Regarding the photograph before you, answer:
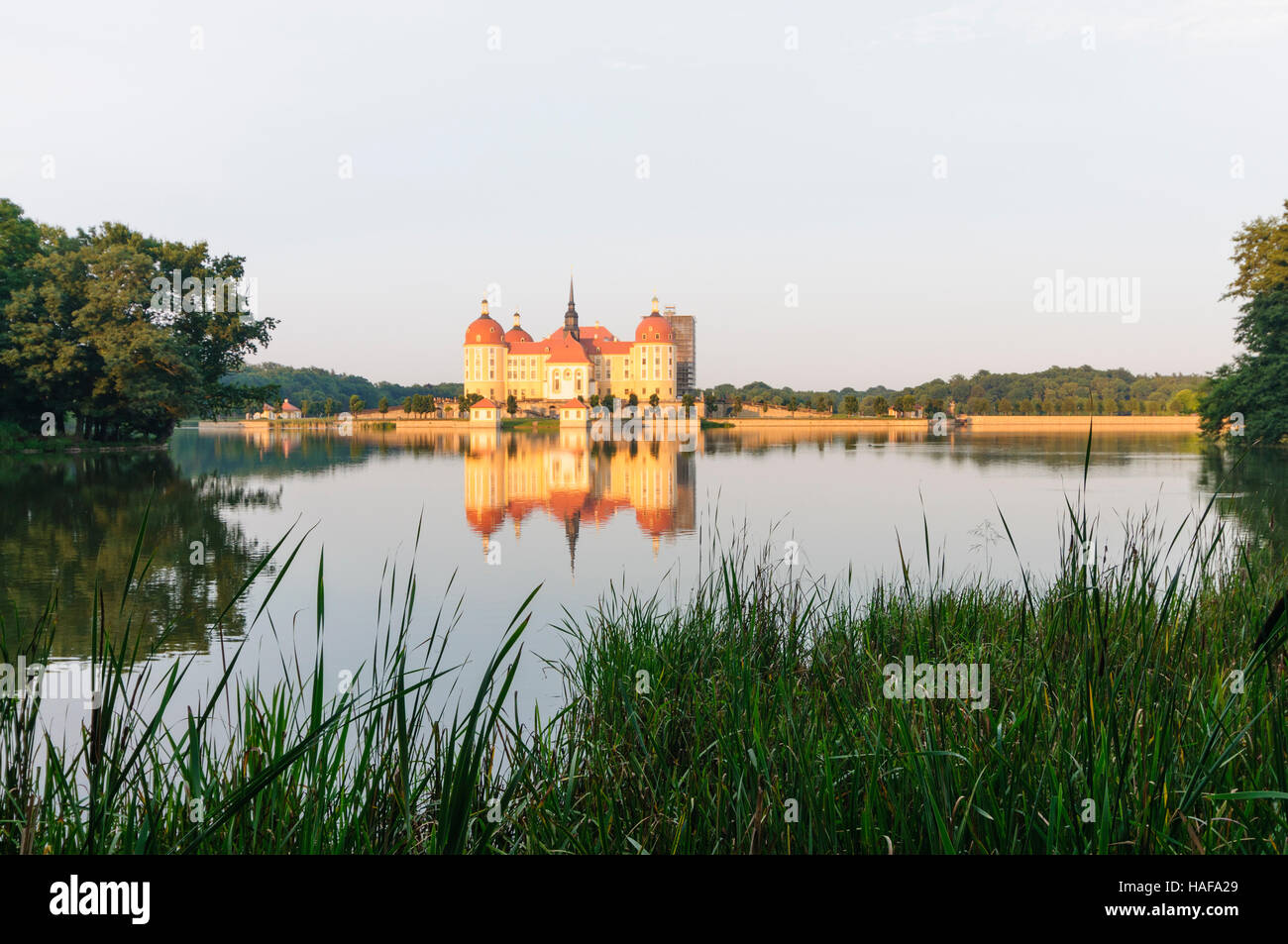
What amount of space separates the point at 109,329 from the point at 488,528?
17799mm

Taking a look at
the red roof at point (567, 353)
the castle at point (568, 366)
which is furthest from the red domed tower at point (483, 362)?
the red roof at point (567, 353)

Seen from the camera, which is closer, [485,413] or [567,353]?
[485,413]

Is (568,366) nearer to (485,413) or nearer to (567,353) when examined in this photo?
(567,353)

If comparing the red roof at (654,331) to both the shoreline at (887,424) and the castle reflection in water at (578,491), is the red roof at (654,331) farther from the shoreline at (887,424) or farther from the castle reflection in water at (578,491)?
the castle reflection in water at (578,491)

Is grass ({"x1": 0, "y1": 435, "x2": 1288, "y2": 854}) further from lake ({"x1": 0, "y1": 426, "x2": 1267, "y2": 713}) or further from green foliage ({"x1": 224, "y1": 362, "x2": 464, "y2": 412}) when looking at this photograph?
green foliage ({"x1": 224, "y1": 362, "x2": 464, "y2": 412})

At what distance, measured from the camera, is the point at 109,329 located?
2533cm

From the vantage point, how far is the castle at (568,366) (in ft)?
274

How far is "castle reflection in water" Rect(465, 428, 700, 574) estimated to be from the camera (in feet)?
49.7

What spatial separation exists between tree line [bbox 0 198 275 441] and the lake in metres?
2.06

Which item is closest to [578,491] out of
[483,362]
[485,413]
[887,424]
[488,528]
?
[488,528]

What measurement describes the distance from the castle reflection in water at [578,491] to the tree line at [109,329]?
9.47m

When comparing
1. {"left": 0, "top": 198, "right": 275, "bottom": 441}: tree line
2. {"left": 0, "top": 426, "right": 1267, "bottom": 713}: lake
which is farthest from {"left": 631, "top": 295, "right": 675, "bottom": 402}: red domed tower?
{"left": 0, "top": 198, "right": 275, "bottom": 441}: tree line

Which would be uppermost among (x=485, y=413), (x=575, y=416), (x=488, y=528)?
(x=485, y=413)
